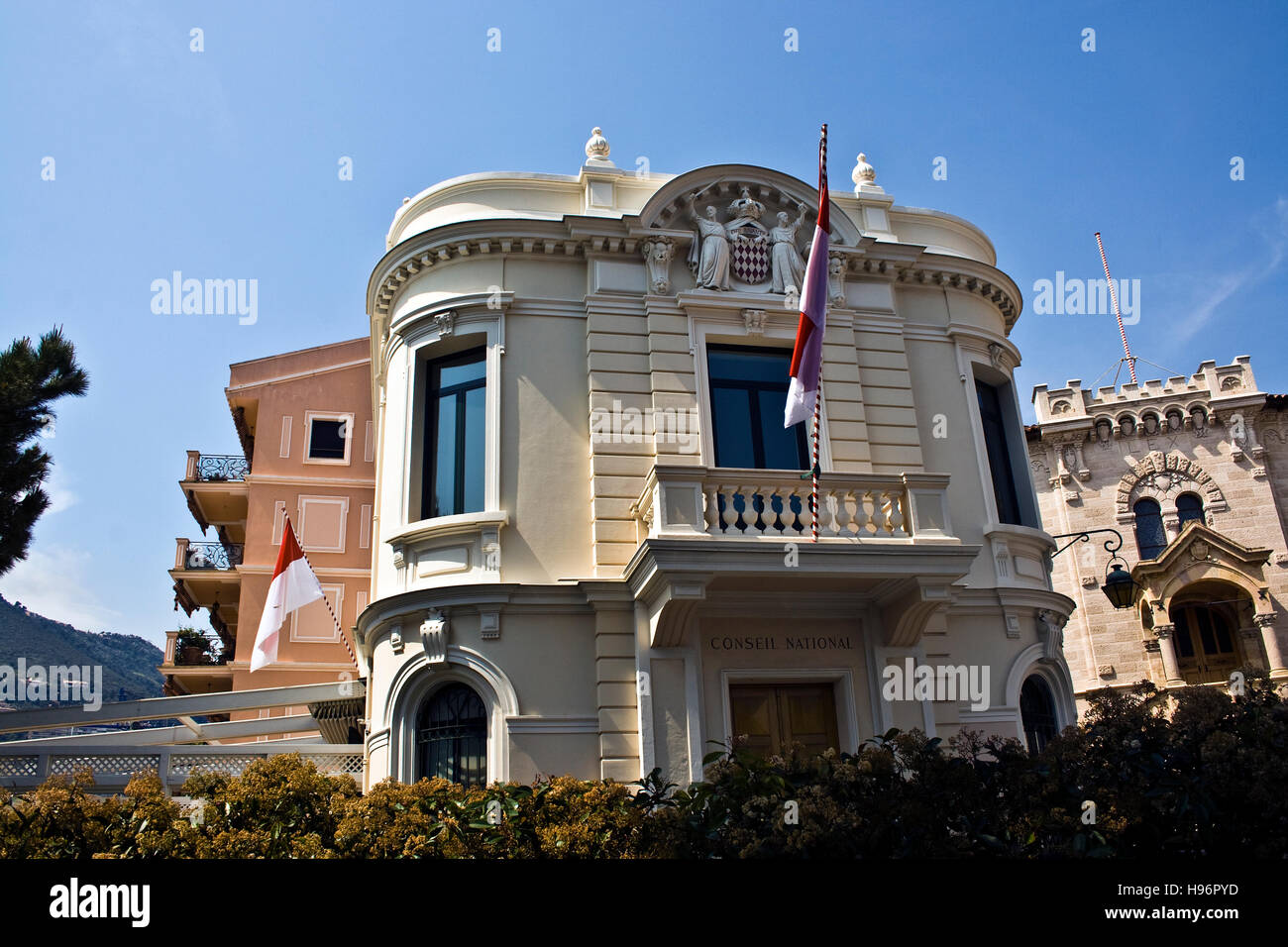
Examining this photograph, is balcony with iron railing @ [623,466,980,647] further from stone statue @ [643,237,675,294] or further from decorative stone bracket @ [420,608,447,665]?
stone statue @ [643,237,675,294]

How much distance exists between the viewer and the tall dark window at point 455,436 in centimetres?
1455

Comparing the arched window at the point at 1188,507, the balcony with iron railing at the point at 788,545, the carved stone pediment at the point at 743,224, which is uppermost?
the arched window at the point at 1188,507

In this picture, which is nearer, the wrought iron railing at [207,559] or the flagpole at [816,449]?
the flagpole at [816,449]

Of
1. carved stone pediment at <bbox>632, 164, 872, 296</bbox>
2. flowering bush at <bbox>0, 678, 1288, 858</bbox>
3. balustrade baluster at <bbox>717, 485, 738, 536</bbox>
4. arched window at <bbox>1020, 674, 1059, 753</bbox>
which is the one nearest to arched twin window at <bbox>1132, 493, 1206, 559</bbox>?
arched window at <bbox>1020, 674, 1059, 753</bbox>

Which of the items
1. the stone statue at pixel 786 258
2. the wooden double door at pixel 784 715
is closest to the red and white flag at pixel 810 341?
the stone statue at pixel 786 258

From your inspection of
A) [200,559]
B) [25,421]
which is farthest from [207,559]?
[25,421]

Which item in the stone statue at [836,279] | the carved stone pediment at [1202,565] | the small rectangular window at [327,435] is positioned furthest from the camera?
the carved stone pediment at [1202,565]

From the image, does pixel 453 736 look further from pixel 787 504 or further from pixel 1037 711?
pixel 1037 711

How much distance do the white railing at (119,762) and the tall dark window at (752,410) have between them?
7422 mm

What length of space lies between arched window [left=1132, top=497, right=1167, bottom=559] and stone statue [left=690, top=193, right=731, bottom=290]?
23571mm

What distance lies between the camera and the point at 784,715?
13594 millimetres

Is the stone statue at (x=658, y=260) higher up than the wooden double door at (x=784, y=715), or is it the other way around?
the stone statue at (x=658, y=260)

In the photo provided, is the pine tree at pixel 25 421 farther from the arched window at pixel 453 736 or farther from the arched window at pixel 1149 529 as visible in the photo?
the arched window at pixel 1149 529

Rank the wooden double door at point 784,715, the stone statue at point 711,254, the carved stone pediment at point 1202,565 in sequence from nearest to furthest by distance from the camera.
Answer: the wooden double door at point 784,715 → the stone statue at point 711,254 → the carved stone pediment at point 1202,565
